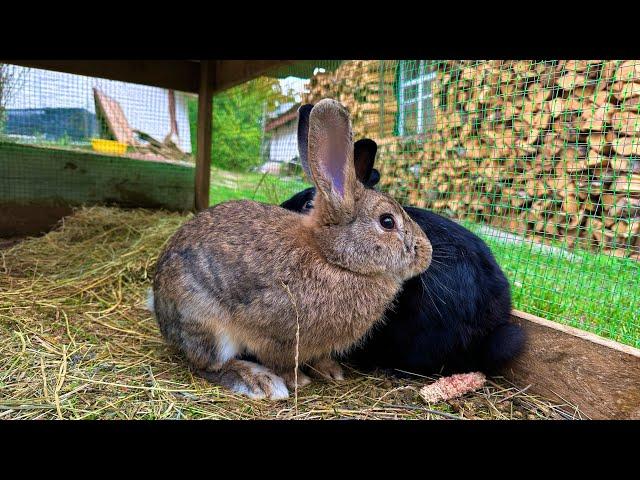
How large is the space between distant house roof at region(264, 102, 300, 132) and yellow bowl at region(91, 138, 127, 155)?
6.06 ft

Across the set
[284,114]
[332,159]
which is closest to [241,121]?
[284,114]

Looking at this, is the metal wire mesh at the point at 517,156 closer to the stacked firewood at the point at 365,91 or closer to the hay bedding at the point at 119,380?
the stacked firewood at the point at 365,91

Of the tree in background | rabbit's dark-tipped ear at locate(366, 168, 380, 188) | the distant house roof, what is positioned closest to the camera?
rabbit's dark-tipped ear at locate(366, 168, 380, 188)

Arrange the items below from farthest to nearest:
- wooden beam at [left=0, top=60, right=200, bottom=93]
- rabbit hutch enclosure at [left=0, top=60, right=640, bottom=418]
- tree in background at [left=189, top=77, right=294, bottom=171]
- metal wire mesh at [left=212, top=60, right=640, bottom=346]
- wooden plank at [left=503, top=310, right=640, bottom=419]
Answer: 1. tree in background at [left=189, top=77, right=294, bottom=171]
2. wooden beam at [left=0, top=60, right=200, bottom=93]
3. metal wire mesh at [left=212, top=60, right=640, bottom=346]
4. rabbit hutch enclosure at [left=0, top=60, right=640, bottom=418]
5. wooden plank at [left=503, top=310, right=640, bottom=419]

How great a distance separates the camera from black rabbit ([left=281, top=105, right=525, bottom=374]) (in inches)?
82.7

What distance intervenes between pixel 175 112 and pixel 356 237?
18.7 feet

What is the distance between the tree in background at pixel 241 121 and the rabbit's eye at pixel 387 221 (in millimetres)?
3591

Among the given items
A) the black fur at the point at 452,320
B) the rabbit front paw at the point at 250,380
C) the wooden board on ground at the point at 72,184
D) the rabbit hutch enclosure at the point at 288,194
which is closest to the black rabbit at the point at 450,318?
the black fur at the point at 452,320

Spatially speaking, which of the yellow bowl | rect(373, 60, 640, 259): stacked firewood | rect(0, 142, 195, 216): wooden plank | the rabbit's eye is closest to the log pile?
rect(373, 60, 640, 259): stacked firewood

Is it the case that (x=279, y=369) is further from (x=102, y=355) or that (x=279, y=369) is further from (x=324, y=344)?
(x=102, y=355)

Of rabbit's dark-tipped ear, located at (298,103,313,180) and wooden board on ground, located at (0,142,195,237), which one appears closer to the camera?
rabbit's dark-tipped ear, located at (298,103,313,180)

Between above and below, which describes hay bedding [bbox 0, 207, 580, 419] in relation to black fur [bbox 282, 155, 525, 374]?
below

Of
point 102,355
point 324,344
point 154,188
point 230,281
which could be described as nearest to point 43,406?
point 102,355

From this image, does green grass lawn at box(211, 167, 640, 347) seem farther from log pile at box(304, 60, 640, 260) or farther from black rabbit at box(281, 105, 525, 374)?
black rabbit at box(281, 105, 525, 374)
